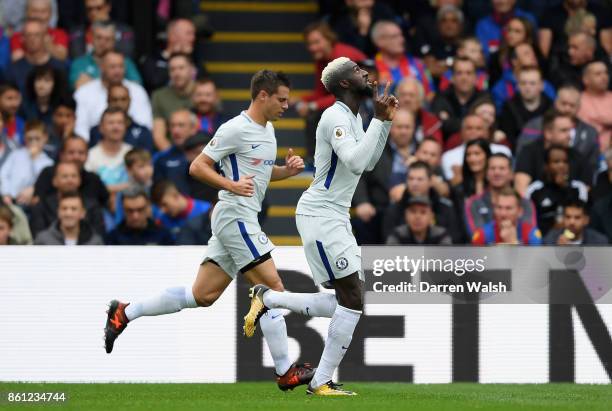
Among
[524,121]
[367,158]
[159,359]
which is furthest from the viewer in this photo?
[524,121]

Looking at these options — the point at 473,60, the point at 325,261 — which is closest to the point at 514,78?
the point at 473,60

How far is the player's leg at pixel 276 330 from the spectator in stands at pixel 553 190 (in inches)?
197

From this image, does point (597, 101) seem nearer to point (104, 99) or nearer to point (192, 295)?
point (104, 99)

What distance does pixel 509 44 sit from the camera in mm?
17328

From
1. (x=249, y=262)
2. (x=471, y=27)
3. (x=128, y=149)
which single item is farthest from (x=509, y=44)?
(x=249, y=262)

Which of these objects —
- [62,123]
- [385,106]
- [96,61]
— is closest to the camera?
[385,106]

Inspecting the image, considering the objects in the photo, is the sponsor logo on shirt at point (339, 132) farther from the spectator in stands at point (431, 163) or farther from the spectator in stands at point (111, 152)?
the spectator in stands at point (111, 152)

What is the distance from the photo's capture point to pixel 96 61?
17.0 m

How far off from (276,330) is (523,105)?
6720 millimetres

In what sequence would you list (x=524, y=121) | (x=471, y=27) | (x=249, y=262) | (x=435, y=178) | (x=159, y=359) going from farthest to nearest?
1. (x=471, y=27)
2. (x=524, y=121)
3. (x=435, y=178)
4. (x=159, y=359)
5. (x=249, y=262)

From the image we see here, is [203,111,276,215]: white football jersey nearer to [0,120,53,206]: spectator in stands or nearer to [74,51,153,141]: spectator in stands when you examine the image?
[0,120,53,206]: spectator in stands

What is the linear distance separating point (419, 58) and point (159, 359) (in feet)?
20.5

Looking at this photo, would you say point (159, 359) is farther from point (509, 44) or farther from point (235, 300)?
point (509, 44)

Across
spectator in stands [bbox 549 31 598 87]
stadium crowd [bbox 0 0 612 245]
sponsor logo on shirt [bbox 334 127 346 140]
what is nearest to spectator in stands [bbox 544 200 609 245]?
stadium crowd [bbox 0 0 612 245]
